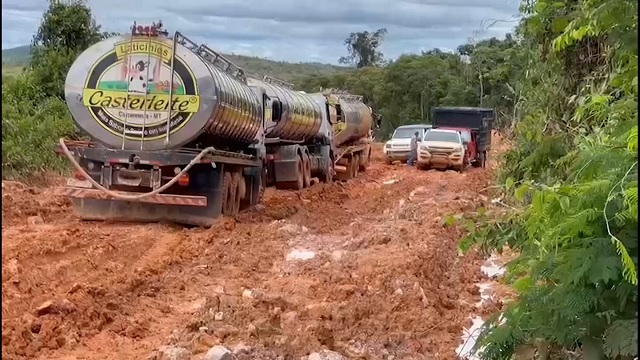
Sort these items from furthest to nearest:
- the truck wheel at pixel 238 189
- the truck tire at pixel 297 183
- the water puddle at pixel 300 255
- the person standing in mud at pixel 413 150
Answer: the person standing in mud at pixel 413 150
the truck tire at pixel 297 183
the truck wheel at pixel 238 189
the water puddle at pixel 300 255

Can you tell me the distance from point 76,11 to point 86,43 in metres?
0.83

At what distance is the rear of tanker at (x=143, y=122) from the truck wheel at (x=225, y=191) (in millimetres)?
503

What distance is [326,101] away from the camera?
26.2m

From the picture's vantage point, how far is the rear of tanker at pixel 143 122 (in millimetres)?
13211

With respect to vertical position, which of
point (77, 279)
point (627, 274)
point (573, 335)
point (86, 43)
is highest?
point (86, 43)

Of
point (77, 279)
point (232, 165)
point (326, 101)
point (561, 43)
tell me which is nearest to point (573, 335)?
point (561, 43)

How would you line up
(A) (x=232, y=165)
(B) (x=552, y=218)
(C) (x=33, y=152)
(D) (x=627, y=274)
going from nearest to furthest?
1. (D) (x=627, y=274)
2. (B) (x=552, y=218)
3. (A) (x=232, y=165)
4. (C) (x=33, y=152)

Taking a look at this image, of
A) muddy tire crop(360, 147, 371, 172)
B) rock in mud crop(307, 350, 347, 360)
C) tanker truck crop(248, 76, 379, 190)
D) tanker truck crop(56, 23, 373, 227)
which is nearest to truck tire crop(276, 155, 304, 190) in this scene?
tanker truck crop(248, 76, 379, 190)

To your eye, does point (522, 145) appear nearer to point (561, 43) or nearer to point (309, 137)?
point (561, 43)

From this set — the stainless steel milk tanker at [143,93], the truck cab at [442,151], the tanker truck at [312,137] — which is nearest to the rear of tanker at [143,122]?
the stainless steel milk tanker at [143,93]

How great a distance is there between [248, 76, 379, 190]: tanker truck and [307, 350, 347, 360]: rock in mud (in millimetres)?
11229

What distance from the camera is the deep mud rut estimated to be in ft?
24.4

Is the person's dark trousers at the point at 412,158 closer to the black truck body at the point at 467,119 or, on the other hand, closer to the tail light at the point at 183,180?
the black truck body at the point at 467,119

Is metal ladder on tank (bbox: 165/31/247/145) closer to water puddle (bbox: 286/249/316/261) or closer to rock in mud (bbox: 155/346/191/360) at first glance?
water puddle (bbox: 286/249/316/261)
